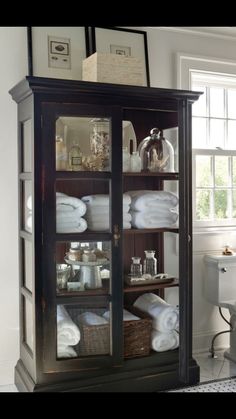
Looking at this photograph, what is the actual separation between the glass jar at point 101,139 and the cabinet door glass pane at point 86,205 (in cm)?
14

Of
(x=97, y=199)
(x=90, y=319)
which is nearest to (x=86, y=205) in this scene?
(x=97, y=199)

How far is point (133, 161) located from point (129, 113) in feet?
1.22

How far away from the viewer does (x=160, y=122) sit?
2852mm

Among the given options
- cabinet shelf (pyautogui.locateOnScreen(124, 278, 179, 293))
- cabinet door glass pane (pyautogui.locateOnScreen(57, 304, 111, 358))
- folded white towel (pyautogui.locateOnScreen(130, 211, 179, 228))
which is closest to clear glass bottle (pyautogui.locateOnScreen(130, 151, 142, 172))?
folded white towel (pyautogui.locateOnScreen(130, 211, 179, 228))

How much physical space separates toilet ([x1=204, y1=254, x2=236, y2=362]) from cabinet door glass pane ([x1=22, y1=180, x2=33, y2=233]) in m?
1.47

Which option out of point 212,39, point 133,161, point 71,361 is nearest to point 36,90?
point 133,161

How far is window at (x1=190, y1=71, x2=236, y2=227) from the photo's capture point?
3439mm

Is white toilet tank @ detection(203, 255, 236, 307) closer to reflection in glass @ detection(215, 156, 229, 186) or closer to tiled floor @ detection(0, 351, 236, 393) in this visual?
tiled floor @ detection(0, 351, 236, 393)

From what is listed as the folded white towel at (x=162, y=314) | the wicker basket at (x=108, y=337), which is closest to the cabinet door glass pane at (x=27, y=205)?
the wicker basket at (x=108, y=337)

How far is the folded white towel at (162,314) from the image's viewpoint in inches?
105

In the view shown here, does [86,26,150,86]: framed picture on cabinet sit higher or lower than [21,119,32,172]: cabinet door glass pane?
higher

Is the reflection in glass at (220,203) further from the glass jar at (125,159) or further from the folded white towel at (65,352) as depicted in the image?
the folded white towel at (65,352)

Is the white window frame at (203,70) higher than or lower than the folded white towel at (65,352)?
higher

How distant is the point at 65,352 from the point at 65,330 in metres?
0.13
